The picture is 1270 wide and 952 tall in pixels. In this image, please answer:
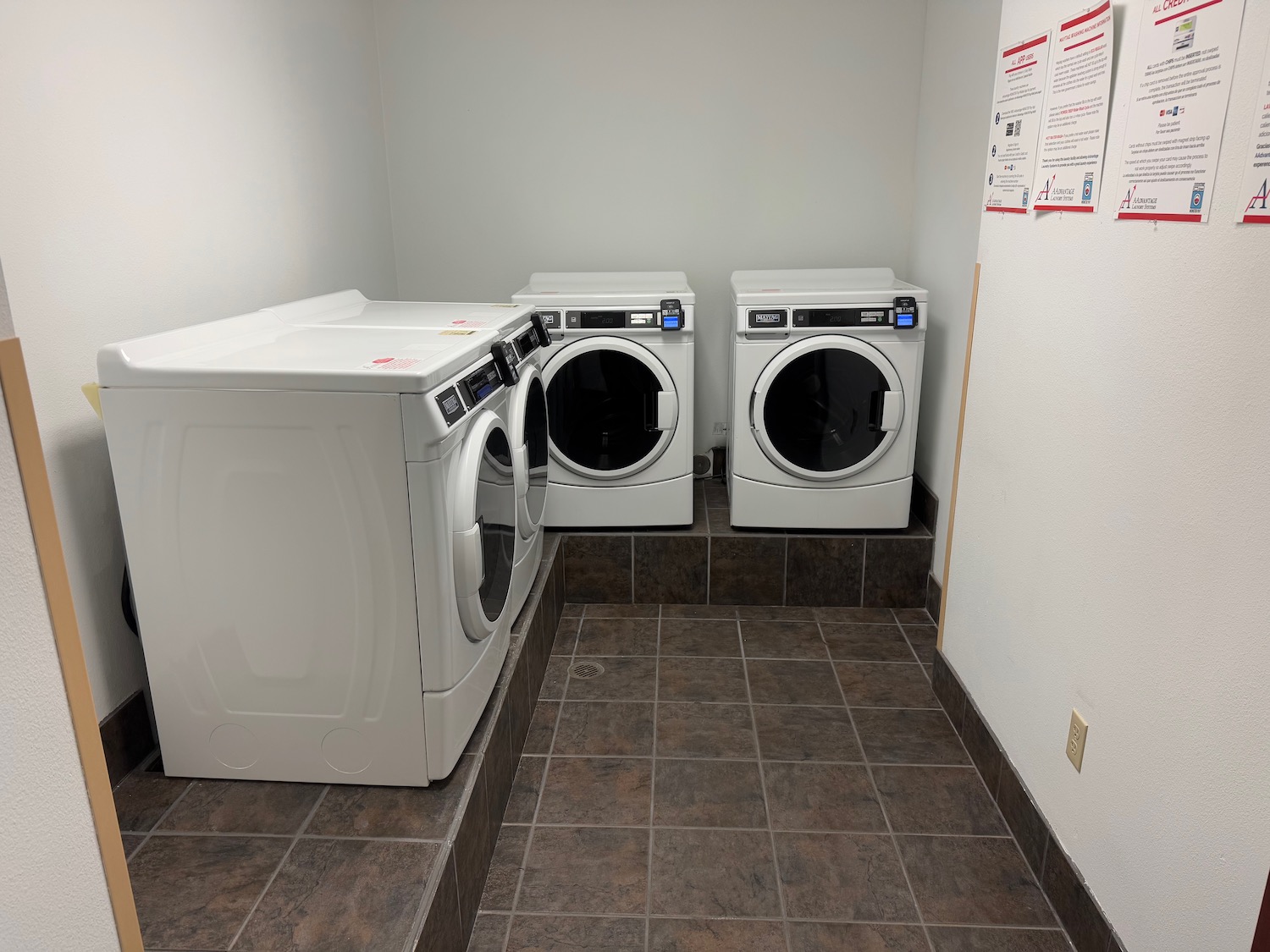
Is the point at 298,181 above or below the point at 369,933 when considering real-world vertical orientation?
above

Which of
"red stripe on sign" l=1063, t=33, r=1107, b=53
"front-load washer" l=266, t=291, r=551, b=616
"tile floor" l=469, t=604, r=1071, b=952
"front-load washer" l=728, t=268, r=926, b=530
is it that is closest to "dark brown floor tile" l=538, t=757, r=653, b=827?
"tile floor" l=469, t=604, r=1071, b=952

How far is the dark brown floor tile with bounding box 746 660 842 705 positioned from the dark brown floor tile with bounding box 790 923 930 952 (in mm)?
909

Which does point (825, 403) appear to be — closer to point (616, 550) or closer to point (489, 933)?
point (616, 550)

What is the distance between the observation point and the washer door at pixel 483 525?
1.85 meters

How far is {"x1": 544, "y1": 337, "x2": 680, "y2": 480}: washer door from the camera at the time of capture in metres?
3.26

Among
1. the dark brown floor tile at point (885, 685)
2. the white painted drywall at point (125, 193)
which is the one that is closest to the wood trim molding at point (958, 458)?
the dark brown floor tile at point (885, 685)

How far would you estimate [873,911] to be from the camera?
1918 mm

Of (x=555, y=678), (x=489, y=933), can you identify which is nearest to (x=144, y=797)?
(x=489, y=933)

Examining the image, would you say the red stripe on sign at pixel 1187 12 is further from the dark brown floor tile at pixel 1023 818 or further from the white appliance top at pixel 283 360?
the dark brown floor tile at pixel 1023 818

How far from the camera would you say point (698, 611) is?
342cm

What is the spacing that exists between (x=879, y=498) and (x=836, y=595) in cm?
42

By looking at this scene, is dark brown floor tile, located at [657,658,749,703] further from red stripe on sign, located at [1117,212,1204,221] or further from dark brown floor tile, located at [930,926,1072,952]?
red stripe on sign, located at [1117,212,1204,221]

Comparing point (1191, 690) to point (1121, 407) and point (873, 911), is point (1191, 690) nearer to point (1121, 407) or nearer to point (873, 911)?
point (1121, 407)

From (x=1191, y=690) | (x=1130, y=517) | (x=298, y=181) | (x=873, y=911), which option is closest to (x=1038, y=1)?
(x=1130, y=517)
